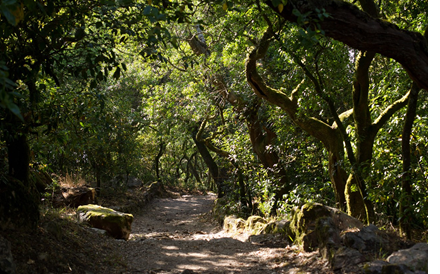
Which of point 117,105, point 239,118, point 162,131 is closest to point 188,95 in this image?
point 239,118

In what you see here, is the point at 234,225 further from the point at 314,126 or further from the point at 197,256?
the point at 314,126

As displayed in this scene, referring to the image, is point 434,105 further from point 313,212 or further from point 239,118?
point 239,118

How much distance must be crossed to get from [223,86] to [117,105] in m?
4.73

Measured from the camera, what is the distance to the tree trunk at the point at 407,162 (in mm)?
4641

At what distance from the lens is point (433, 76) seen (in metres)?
2.32

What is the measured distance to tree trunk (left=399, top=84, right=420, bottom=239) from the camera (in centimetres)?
464

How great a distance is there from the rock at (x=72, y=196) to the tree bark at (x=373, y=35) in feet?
30.2

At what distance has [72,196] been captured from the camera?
36.6 feet

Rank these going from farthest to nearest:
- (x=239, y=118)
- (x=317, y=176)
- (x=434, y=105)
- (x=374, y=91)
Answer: (x=239, y=118) → (x=317, y=176) → (x=374, y=91) → (x=434, y=105)

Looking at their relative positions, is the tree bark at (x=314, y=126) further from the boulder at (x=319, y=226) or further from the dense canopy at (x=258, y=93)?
the boulder at (x=319, y=226)

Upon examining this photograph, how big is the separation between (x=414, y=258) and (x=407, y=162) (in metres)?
1.60

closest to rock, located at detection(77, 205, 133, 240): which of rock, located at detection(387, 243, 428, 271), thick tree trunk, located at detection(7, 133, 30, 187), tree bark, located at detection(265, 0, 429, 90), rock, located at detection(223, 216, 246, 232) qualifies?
thick tree trunk, located at detection(7, 133, 30, 187)

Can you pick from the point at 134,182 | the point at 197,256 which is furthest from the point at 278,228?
the point at 134,182

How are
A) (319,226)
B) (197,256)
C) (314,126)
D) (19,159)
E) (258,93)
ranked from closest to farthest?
(319,226)
(19,159)
(197,256)
(314,126)
(258,93)
